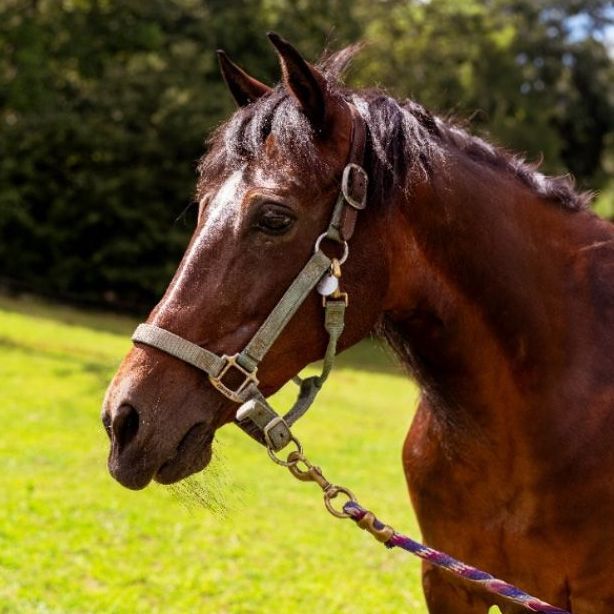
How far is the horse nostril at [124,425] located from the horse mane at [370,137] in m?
0.71

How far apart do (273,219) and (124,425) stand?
0.66m

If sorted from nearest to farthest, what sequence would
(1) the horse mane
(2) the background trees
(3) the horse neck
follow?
1. (1) the horse mane
2. (3) the horse neck
3. (2) the background trees

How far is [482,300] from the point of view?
2.51 m

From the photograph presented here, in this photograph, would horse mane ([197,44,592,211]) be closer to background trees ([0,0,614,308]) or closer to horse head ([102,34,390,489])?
horse head ([102,34,390,489])

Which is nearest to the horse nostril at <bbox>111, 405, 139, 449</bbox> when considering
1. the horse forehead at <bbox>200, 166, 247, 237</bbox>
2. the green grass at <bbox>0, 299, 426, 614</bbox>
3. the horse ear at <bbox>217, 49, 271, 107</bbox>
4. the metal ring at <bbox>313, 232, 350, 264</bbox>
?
the green grass at <bbox>0, 299, 426, 614</bbox>

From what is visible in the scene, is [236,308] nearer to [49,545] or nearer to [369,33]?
[49,545]

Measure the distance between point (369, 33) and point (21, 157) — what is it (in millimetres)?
13923

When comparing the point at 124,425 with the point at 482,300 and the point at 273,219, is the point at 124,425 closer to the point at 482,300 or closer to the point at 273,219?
the point at 273,219

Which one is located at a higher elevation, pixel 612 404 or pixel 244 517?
pixel 612 404

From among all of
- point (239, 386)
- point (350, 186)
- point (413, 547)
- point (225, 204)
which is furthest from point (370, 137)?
point (413, 547)

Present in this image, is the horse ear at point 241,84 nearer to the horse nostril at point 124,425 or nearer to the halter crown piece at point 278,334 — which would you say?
the halter crown piece at point 278,334

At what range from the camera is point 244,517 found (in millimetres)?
7359

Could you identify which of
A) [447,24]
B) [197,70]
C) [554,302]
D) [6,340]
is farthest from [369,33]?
[554,302]

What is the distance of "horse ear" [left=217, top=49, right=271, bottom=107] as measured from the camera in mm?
2586
